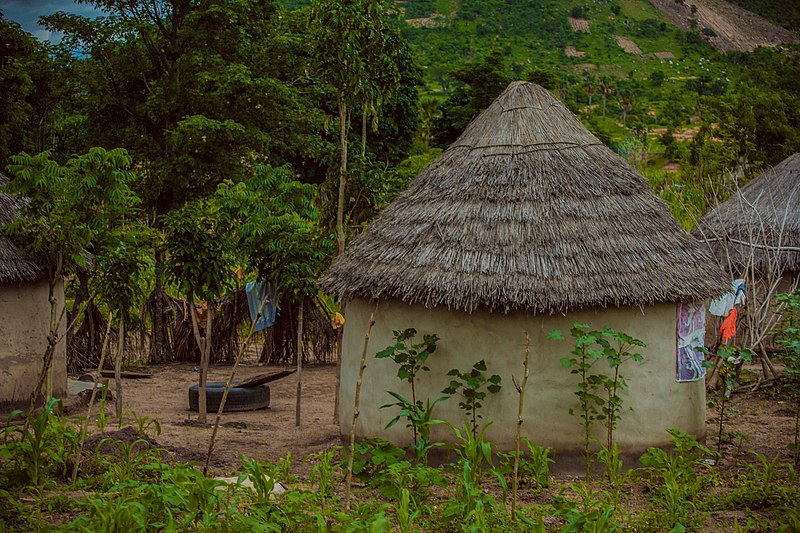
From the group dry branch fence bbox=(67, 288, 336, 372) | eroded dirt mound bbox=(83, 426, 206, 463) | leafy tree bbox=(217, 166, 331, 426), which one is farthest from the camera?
dry branch fence bbox=(67, 288, 336, 372)

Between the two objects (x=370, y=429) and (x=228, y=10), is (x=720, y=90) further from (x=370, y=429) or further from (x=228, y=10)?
(x=370, y=429)

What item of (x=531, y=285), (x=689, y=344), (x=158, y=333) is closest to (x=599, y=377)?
(x=531, y=285)

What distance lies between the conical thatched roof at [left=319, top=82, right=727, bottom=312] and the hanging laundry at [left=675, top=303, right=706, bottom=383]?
0.31 m

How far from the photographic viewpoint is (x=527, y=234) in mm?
8461

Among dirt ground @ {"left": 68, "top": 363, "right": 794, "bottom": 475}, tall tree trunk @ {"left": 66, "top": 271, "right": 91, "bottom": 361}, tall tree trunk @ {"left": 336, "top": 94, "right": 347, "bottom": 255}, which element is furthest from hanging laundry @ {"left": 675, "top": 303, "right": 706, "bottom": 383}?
tall tree trunk @ {"left": 66, "top": 271, "right": 91, "bottom": 361}

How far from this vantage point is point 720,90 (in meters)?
62.3

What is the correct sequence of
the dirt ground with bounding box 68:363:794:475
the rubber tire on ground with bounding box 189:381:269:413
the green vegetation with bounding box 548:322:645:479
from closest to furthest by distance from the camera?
the green vegetation with bounding box 548:322:645:479 → the dirt ground with bounding box 68:363:794:475 → the rubber tire on ground with bounding box 189:381:269:413

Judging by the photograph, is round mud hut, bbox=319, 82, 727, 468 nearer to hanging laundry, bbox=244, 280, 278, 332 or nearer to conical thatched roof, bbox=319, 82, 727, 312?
conical thatched roof, bbox=319, 82, 727, 312

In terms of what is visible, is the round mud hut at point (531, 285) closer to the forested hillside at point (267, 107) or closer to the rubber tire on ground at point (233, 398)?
the forested hillside at point (267, 107)

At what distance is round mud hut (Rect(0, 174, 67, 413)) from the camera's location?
440 inches

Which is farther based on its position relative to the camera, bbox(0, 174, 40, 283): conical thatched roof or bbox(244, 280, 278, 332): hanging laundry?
bbox(244, 280, 278, 332): hanging laundry

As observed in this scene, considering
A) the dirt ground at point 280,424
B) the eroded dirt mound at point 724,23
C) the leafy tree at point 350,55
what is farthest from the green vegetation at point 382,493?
the eroded dirt mound at point 724,23

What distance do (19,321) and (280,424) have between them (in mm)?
3516

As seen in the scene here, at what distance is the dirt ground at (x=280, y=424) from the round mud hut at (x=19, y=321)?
84 centimetres
